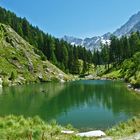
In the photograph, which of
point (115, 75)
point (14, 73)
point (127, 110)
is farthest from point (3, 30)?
point (127, 110)

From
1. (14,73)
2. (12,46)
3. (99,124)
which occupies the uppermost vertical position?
(12,46)

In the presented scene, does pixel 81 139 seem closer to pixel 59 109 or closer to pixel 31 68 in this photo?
pixel 59 109

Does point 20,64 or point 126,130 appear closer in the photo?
point 126,130

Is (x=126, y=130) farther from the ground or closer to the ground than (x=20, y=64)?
closer to the ground

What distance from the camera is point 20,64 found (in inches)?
6250

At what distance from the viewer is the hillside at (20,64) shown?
14588cm

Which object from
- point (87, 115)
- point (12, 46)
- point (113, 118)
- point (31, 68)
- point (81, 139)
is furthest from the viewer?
point (12, 46)

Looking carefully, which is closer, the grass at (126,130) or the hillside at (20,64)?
the grass at (126,130)

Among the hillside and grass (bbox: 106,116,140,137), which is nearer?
grass (bbox: 106,116,140,137)

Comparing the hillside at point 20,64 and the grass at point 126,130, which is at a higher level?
the hillside at point 20,64

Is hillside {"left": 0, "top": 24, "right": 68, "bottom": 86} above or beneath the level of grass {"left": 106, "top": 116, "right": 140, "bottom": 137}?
above

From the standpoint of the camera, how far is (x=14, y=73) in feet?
480

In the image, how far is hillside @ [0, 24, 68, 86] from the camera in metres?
146

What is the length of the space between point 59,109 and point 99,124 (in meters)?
17.9
